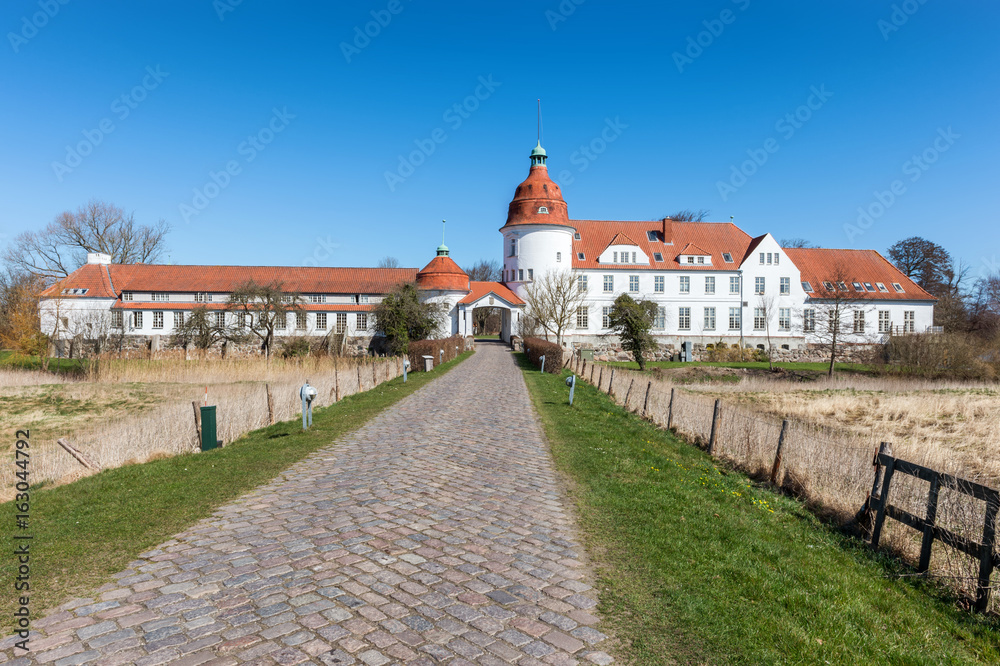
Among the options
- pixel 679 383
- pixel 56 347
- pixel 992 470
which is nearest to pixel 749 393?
pixel 679 383

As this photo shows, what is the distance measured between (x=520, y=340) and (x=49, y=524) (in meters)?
37.6

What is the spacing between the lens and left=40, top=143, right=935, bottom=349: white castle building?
46.2 metres

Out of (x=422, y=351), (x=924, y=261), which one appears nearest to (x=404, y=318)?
(x=422, y=351)

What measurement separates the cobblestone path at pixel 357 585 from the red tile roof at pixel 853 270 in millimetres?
47687

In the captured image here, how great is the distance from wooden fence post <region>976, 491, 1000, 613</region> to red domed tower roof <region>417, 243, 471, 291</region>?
42.4 m

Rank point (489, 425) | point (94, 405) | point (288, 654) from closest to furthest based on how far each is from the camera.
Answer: point (288, 654), point (489, 425), point (94, 405)

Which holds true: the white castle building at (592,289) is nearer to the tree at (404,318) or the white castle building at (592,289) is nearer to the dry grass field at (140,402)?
the tree at (404,318)

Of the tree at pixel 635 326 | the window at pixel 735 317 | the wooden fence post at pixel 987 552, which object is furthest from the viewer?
the window at pixel 735 317

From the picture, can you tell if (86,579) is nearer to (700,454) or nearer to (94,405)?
(700,454)

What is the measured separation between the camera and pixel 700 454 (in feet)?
36.9

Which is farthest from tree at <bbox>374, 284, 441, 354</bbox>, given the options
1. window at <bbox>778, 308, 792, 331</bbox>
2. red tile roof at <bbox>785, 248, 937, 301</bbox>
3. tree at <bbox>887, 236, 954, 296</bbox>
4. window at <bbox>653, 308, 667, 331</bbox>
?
tree at <bbox>887, 236, 954, 296</bbox>

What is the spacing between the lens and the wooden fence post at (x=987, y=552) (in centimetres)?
489

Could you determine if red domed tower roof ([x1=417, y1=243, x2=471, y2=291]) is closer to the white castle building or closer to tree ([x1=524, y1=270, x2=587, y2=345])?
the white castle building

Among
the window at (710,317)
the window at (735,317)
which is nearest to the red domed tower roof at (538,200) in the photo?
the window at (710,317)
